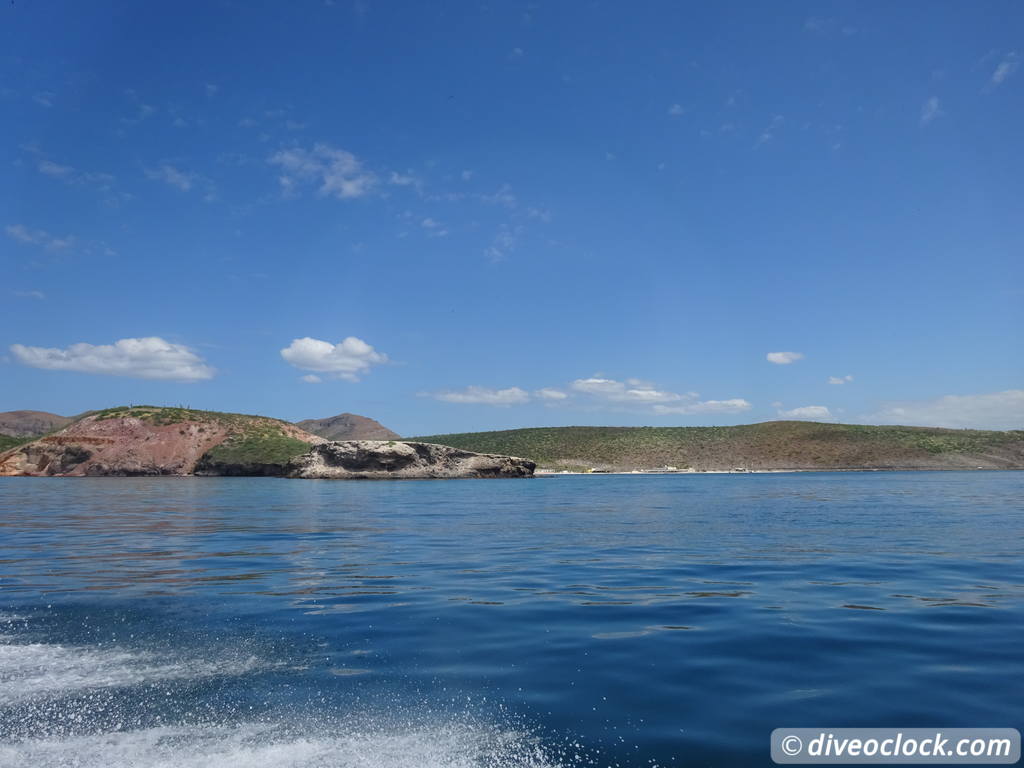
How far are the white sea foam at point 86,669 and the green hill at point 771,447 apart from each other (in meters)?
148

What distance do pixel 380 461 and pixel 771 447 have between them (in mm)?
114114

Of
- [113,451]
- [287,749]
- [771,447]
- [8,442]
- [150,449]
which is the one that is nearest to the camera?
[287,749]

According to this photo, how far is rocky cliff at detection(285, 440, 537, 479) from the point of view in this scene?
262 ft

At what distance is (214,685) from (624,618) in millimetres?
5906

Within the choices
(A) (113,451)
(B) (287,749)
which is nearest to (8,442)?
(A) (113,451)

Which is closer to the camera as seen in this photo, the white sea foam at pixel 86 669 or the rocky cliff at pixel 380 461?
the white sea foam at pixel 86 669

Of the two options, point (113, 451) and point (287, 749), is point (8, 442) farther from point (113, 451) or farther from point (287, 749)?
point (287, 749)

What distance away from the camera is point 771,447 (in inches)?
6383

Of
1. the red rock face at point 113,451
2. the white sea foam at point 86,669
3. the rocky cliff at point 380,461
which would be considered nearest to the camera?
the white sea foam at point 86,669

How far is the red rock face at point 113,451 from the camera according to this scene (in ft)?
308

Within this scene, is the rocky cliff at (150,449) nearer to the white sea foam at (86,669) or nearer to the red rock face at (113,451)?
the red rock face at (113,451)

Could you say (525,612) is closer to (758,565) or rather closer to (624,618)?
(624,618)

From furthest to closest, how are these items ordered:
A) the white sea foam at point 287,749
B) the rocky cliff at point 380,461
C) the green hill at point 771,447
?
the green hill at point 771,447 → the rocky cliff at point 380,461 → the white sea foam at point 287,749

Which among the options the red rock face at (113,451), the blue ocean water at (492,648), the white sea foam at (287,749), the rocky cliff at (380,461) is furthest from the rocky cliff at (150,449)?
the white sea foam at (287,749)
